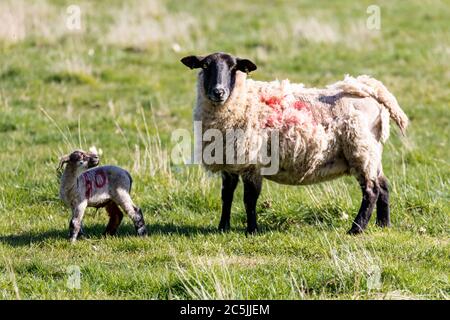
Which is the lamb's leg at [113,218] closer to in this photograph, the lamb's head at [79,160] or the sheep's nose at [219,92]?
the lamb's head at [79,160]

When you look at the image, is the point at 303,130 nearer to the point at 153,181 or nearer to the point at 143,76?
the point at 153,181

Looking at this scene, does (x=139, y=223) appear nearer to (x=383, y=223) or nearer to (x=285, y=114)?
(x=285, y=114)

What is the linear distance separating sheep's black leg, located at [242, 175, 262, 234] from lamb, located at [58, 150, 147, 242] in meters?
1.11

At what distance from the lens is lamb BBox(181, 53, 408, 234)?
8.54 m

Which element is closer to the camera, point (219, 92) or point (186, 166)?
point (219, 92)

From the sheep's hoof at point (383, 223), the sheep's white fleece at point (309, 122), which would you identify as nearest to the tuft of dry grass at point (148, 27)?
the sheep's white fleece at point (309, 122)

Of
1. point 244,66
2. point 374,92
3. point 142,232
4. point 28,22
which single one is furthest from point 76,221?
point 28,22

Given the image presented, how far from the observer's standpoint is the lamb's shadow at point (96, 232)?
8.42 metres

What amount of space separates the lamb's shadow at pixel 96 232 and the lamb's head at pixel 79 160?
2.45 ft

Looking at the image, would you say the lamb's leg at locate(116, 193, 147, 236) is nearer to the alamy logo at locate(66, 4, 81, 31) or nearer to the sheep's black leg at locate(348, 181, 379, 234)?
the sheep's black leg at locate(348, 181, 379, 234)

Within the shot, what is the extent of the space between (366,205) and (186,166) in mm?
2997

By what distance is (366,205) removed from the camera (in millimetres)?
8742
